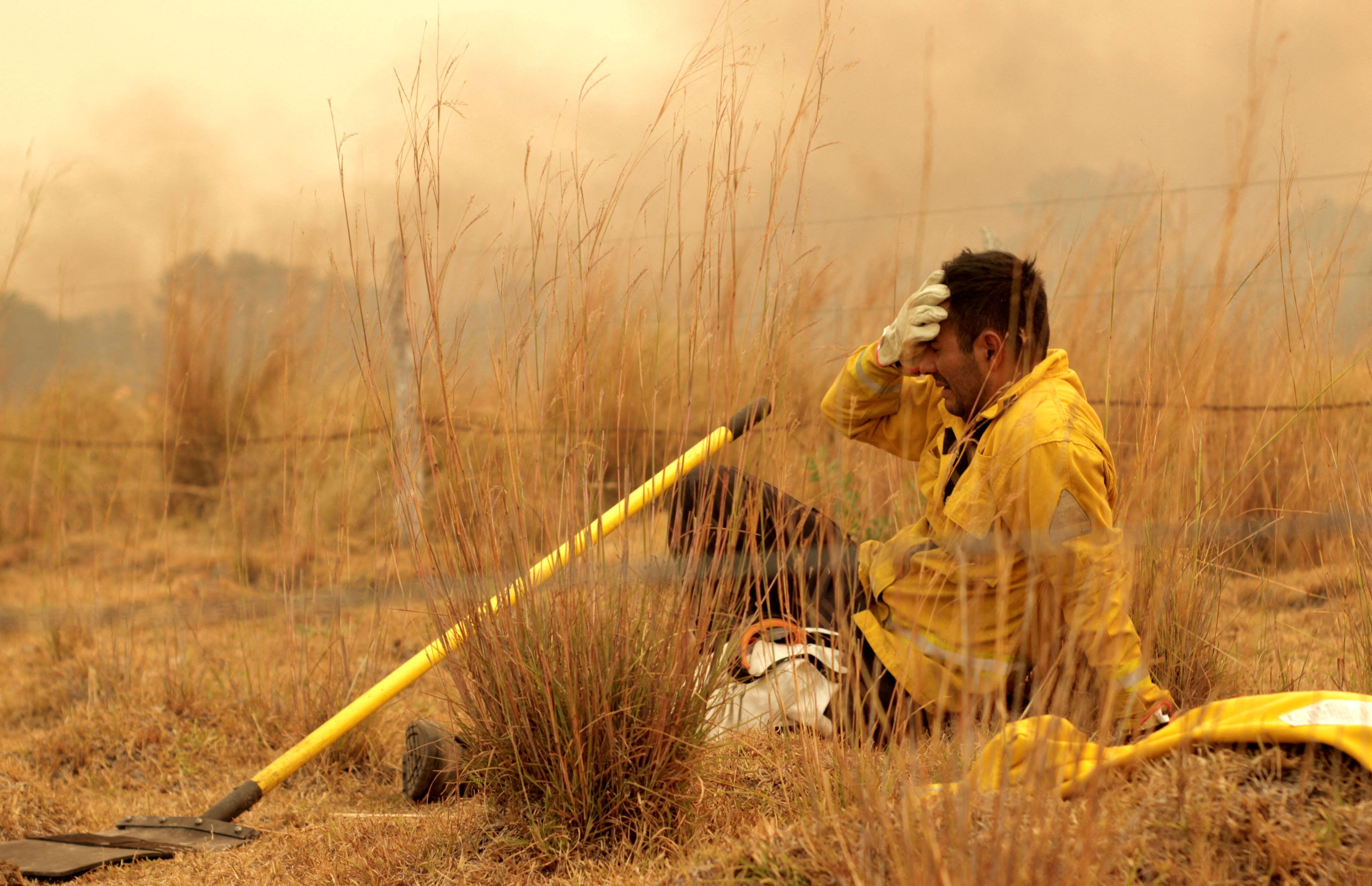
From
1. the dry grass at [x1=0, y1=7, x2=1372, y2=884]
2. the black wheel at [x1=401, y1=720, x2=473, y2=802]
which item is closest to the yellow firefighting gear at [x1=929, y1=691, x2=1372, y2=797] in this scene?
the dry grass at [x1=0, y1=7, x2=1372, y2=884]

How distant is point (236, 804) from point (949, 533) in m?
1.66

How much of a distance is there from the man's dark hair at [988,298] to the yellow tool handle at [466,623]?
454 mm

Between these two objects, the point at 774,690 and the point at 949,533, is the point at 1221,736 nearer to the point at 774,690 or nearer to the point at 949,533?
the point at 949,533

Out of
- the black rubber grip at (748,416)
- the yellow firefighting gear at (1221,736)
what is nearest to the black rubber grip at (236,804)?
the black rubber grip at (748,416)

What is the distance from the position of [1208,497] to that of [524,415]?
1.74 meters

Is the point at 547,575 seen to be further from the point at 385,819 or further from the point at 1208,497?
the point at 1208,497

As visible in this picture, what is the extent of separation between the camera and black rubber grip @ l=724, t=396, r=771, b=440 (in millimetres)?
1813

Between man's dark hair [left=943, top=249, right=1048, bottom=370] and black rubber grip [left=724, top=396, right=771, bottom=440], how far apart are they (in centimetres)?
45

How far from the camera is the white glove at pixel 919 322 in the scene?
83.0 inches

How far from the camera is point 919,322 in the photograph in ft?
6.99

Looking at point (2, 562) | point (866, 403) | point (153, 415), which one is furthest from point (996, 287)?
point (2, 562)

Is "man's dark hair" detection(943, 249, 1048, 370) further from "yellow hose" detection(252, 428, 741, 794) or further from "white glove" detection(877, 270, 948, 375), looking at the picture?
"yellow hose" detection(252, 428, 741, 794)

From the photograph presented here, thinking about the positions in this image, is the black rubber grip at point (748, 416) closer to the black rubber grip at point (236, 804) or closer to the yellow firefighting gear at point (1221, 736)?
the yellow firefighting gear at point (1221, 736)

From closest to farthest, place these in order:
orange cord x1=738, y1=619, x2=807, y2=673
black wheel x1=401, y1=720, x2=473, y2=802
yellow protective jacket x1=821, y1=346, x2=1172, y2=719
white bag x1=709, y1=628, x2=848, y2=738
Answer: yellow protective jacket x1=821, y1=346, x2=1172, y2=719 < orange cord x1=738, y1=619, x2=807, y2=673 < white bag x1=709, y1=628, x2=848, y2=738 < black wheel x1=401, y1=720, x2=473, y2=802
